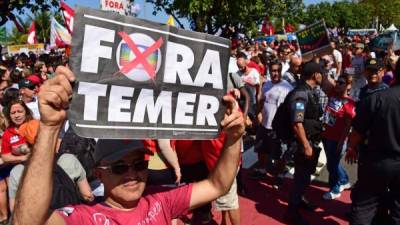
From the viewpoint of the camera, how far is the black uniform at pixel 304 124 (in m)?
4.73

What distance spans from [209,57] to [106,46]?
563 mm

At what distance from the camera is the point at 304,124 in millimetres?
4867

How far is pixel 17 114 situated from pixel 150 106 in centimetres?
326

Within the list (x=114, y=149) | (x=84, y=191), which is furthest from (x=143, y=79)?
(x=84, y=191)

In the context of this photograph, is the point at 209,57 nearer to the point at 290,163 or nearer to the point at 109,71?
the point at 109,71

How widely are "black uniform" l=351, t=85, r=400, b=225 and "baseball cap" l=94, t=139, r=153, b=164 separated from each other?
7.28ft

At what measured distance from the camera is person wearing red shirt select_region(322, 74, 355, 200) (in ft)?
17.9

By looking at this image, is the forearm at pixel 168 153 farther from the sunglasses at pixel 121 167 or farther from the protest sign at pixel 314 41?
the protest sign at pixel 314 41

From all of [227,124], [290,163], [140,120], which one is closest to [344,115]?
[290,163]

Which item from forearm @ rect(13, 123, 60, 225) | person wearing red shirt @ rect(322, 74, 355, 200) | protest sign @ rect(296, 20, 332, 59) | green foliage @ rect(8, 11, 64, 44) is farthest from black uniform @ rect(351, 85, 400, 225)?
green foliage @ rect(8, 11, 64, 44)

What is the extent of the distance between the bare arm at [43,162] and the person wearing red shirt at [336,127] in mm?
4338

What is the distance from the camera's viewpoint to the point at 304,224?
4.98 m

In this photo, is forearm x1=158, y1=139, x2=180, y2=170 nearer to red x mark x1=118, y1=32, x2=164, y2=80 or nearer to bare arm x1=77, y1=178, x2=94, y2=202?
bare arm x1=77, y1=178, x2=94, y2=202

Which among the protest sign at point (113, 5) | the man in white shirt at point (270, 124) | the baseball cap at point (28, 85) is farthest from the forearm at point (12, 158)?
the man in white shirt at point (270, 124)
